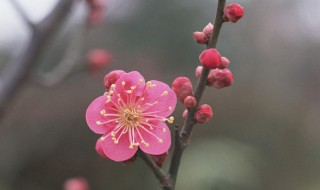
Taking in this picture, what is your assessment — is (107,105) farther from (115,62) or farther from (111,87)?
(115,62)

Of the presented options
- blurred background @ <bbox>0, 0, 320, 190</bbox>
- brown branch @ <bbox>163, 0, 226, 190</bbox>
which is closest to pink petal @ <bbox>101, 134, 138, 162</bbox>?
brown branch @ <bbox>163, 0, 226, 190</bbox>

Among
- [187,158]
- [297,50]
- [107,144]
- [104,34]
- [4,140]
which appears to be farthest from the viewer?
[104,34]

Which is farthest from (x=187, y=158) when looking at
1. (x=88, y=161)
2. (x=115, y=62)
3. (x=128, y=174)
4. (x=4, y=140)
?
(x=115, y=62)

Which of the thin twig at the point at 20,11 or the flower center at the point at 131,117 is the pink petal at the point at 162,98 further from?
the thin twig at the point at 20,11

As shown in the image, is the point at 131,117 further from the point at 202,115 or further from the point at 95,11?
the point at 95,11

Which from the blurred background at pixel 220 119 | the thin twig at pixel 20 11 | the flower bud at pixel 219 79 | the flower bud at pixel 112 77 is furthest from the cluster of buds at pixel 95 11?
the flower bud at pixel 219 79

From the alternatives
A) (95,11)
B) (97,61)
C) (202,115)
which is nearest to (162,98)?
(202,115)
